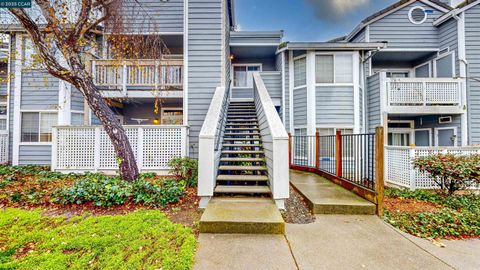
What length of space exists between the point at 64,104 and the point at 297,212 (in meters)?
8.87

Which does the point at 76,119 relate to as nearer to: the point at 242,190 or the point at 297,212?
the point at 242,190

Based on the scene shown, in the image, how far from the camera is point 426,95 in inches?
325

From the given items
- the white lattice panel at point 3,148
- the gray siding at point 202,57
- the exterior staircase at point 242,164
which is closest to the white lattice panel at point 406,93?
the exterior staircase at point 242,164

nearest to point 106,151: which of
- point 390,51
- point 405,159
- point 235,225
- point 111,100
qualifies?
point 111,100

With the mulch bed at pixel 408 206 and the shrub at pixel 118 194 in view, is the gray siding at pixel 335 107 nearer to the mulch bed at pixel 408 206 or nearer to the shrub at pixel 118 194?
the mulch bed at pixel 408 206

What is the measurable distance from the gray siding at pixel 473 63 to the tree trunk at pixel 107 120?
1239cm

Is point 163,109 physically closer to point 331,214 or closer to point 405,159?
point 331,214

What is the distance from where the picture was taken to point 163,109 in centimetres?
969

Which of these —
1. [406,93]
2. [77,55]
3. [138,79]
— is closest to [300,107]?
[406,93]

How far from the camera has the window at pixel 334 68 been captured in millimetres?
8719

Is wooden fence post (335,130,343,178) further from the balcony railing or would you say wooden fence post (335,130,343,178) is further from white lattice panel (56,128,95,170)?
white lattice panel (56,128,95,170)

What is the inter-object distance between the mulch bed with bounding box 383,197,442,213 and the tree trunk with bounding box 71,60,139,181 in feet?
18.9

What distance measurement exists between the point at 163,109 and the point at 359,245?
903 cm

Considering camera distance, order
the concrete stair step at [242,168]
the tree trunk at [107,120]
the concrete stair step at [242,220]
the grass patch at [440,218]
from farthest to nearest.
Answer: the tree trunk at [107,120], the concrete stair step at [242,168], the grass patch at [440,218], the concrete stair step at [242,220]
